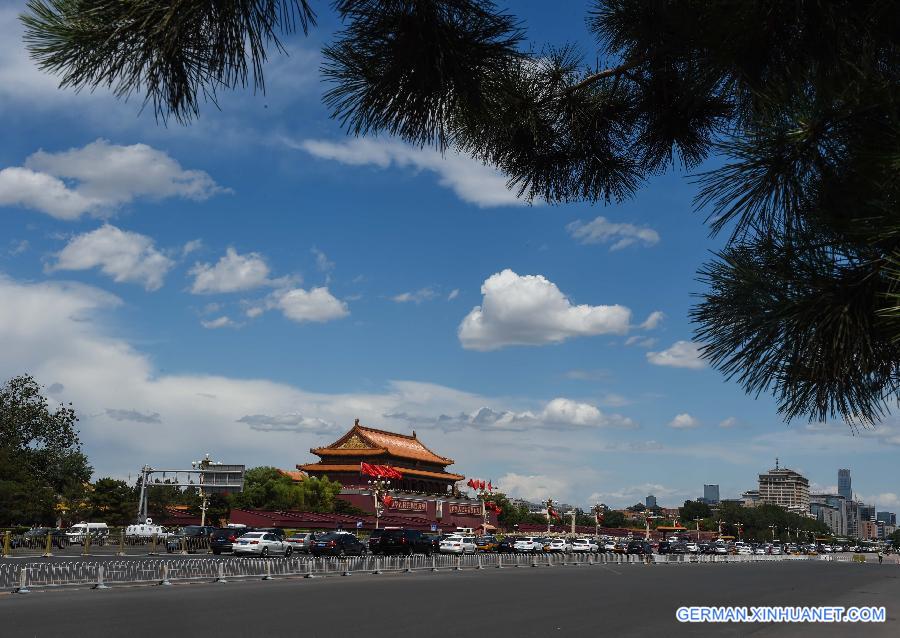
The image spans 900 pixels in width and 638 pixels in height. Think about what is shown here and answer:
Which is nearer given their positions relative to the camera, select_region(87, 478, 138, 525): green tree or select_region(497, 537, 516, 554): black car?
select_region(497, 537, 516, 554): black car

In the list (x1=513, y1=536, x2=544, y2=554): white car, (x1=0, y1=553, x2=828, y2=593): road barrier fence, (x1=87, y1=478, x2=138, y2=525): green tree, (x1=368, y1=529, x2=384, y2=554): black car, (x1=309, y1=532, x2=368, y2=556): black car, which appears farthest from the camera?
(x1=87, y1=478, x2=138, y2=525): green tree

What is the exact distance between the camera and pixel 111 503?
2638 inches

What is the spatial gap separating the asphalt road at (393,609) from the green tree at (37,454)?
A: 35.8 meters

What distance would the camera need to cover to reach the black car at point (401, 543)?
156 ft

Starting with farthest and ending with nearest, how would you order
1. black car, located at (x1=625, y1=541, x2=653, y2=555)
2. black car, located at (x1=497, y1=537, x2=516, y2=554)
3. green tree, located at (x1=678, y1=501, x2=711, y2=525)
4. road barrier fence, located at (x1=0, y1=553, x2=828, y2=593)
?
green tree, located at (x1=678, y1=501, x2=711, y2=525), black car, located at (x1=625, y1=541, x2=653, y2=555), black car, located at (x1=497, y1=537, x2=516, y2=554), road barrier fence, located at (x1=0, y1=553, x2=828, y2=593)

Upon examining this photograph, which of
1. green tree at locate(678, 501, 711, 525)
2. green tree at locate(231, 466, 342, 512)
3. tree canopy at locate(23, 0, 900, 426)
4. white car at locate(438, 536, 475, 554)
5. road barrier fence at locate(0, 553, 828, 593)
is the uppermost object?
tree canopy at locate(23, 0, 900, 426)

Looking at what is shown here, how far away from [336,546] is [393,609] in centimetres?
2758

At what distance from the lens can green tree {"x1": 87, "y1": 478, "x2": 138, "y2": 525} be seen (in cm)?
6662

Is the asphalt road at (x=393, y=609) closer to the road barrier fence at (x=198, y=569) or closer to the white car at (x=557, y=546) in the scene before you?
the road barrier fence at (x=198, y=569)

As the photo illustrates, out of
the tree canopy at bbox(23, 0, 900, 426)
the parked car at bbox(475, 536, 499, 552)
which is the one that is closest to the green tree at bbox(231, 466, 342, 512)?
the parked car at bbox(475, 536, 499, 552)

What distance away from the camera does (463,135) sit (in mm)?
6449

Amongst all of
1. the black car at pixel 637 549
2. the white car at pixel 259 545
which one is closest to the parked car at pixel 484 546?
the black car at pixel 637 549

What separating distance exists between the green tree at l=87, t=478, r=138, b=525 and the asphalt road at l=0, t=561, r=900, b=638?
43515 mm

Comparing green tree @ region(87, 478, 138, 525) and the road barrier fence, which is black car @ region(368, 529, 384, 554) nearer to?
the road barrier fence
